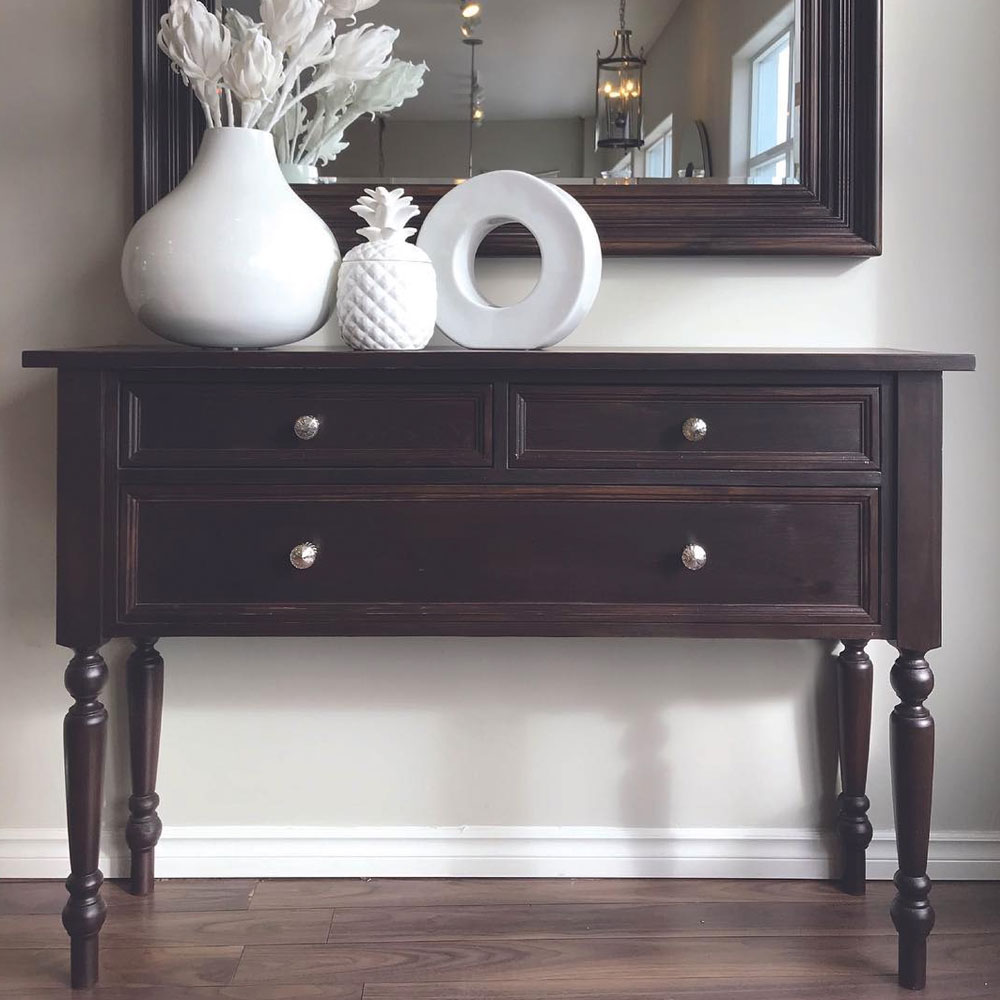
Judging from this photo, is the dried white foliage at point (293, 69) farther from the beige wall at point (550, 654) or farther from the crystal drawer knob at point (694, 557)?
the crystal drawer knob at point (694, 557)

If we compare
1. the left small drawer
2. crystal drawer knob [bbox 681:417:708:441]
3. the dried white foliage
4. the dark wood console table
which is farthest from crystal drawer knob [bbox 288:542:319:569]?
the dried white foliage

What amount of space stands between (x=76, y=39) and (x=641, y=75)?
0.92m

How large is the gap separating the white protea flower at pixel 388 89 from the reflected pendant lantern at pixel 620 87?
30 centimetres

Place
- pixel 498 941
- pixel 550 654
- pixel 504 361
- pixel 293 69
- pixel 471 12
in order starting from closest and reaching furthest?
1. pixel 504 361
2. pixel 293 69
3. pixel 498 941
4. pixel 471 12
5. pixel 550 654

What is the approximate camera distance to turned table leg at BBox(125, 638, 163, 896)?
1861 mm

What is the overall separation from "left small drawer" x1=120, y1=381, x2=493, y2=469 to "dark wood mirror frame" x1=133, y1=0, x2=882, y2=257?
0.46 m

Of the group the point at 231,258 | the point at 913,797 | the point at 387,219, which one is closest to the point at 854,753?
the point at 913,797

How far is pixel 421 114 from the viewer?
73.0 inches

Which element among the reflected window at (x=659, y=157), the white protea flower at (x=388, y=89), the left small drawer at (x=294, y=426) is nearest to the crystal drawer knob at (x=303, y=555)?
the left small drawer at (x=294, y=426)

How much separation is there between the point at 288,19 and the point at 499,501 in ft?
2.28

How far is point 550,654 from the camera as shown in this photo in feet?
6.39

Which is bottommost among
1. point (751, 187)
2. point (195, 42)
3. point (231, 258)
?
point (231, 258)

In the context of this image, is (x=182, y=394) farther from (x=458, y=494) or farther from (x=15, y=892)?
(x=15, y=892)

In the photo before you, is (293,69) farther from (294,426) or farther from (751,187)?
(751,187)
